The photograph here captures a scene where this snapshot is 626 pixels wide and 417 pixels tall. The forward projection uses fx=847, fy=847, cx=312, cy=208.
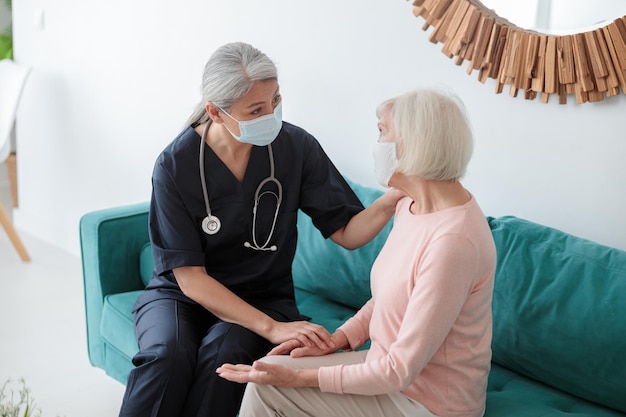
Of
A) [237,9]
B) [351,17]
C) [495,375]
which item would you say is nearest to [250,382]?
[495,375]

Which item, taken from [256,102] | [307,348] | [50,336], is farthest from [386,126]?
[50,336]

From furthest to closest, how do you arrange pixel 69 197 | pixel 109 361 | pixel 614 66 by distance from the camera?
pixel 69 197 < pixel 109 361 < pixel 614 66

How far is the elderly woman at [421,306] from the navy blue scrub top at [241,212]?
1.41 ft

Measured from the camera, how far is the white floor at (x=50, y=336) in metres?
2.69

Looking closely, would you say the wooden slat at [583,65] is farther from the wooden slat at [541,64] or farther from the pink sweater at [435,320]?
the pink sweater at [435,320]

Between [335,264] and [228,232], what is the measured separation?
41 centimetres

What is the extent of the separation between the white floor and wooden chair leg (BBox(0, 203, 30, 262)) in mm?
42

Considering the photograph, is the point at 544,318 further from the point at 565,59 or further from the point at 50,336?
the point at 50,336

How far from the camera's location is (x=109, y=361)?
2.52 metres

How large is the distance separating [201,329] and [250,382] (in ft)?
1.41

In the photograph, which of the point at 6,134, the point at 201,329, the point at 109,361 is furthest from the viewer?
the point at 6,134

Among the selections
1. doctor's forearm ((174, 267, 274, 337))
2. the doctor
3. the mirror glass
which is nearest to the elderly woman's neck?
the doctor

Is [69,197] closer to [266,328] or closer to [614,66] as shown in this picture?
[266,328]

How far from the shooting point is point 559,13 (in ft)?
6.92
